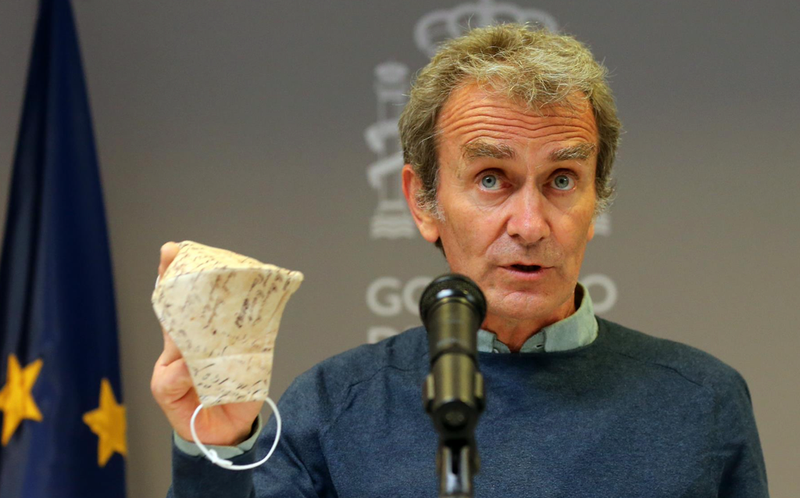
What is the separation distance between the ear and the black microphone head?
801 mm

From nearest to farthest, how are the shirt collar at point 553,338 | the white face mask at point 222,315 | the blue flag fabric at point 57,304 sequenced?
the white face mask at point 222,315
the shirt collar at point 553,338
the blue flag fabric at point 57,304

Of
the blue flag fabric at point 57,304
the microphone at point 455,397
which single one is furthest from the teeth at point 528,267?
the blue flag fabric at point 57,304

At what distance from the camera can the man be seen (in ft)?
5.00

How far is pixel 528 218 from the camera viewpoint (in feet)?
4.97

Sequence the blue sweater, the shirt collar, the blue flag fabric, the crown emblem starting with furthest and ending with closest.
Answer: the crown emblem → the blue flag fabric → the shirt collar → the blue sweater

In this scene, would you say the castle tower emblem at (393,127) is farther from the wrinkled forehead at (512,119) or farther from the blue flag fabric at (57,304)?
the wrinkled forehead at (512,119)

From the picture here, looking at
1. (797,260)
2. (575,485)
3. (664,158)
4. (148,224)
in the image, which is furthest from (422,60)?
(575,485)

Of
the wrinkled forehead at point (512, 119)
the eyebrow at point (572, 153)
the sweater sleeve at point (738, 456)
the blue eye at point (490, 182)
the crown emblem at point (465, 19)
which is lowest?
the sweater sleeve at point (738, 456)

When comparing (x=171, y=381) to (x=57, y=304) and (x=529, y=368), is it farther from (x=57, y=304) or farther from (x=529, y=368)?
(x=57, y=304)

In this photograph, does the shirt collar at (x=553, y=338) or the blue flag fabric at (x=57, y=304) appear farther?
the blue flag fabric at (x=57, y=304)

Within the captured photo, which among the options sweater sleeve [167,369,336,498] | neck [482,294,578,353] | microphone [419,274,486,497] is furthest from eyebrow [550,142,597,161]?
microphone [419,274,486,497]

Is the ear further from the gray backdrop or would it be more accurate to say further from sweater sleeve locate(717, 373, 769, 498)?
the gray backdrop

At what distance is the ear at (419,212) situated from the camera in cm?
177

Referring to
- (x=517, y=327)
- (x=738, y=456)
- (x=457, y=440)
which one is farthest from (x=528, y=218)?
(x=457, y=440)
